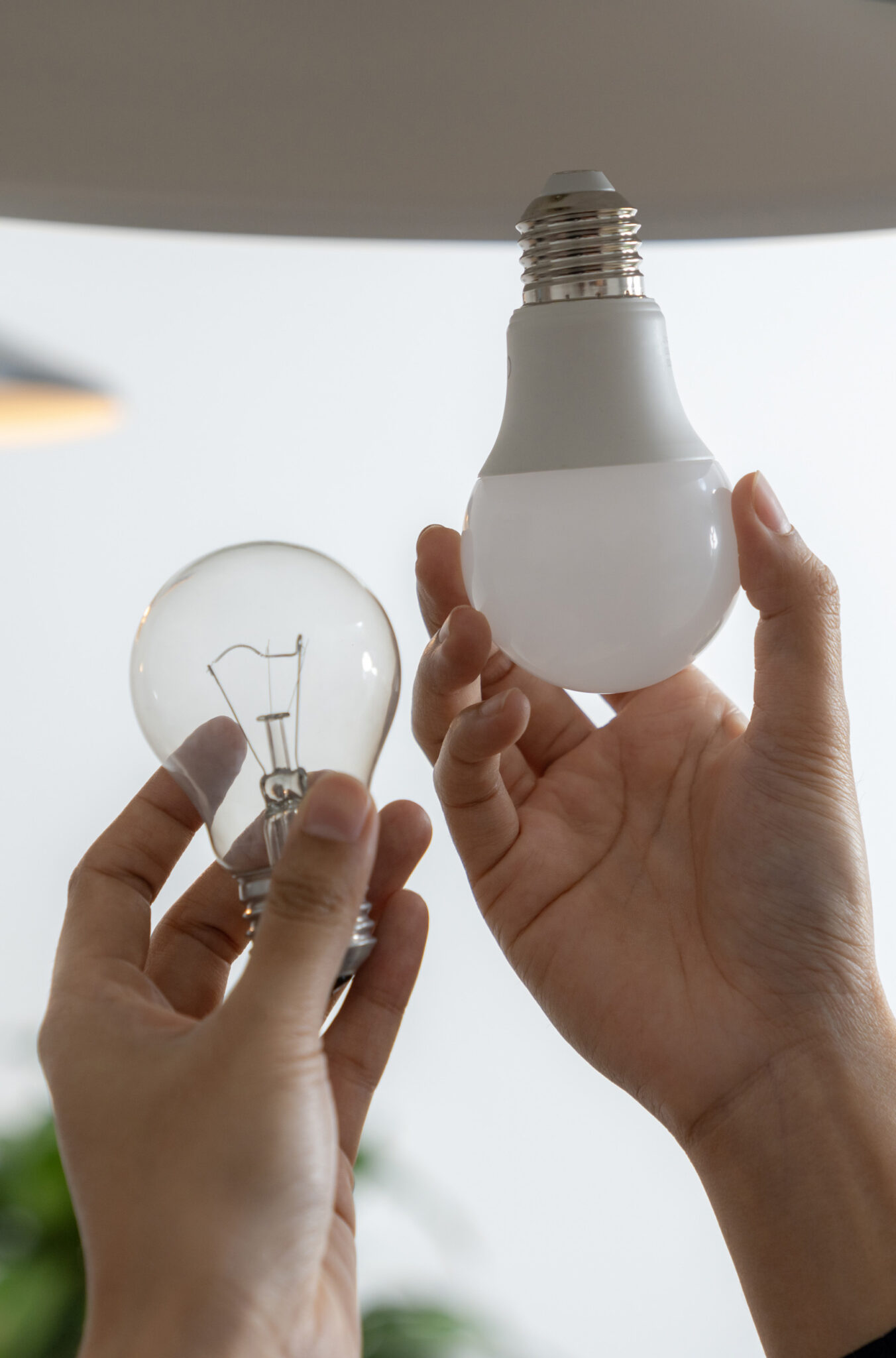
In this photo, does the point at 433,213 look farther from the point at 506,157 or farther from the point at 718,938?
the point at 718,938

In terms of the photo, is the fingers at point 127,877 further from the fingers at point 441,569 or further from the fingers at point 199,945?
the fingers at point 441,569

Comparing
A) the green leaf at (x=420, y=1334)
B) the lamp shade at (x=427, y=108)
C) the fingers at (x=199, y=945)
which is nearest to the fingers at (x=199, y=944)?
the fingers at (x=199, y=945)

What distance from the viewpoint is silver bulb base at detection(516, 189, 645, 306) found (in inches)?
14.0

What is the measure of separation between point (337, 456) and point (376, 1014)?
41.2 inches

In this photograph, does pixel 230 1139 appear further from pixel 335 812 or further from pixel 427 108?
pixel 427 108

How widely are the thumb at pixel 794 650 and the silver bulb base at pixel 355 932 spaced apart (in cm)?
21

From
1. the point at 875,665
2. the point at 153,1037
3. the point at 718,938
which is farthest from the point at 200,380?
the point at 153,1037

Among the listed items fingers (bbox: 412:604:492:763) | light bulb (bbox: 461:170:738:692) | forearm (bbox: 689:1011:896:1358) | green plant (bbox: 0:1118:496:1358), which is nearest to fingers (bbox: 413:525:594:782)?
fingers (bbox: 412:604:492:763)

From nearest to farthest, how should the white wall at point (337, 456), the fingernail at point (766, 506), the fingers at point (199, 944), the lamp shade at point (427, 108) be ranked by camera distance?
the lamp shade at point (427, 108), the fingernail at point (766, 506), the fingers at point (199, 944), the white wall at point (337, 456)

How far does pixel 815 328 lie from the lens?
1.45m

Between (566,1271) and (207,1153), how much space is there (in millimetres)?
1345

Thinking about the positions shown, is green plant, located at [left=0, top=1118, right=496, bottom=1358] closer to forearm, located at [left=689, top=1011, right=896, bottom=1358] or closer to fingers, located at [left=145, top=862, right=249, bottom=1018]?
fingers, located at [left=145, top=862, right=249, bottom=1018]

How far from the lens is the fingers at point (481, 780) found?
0.53 meters

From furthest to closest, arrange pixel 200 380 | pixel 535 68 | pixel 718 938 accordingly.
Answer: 1. pixel 200 380
2. pixel 718 938
3. pixel 535 68
